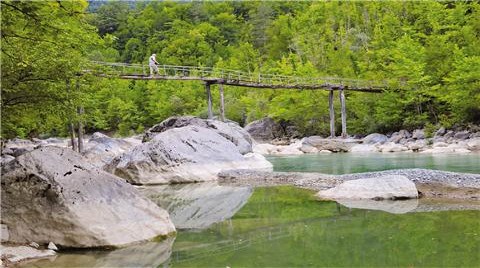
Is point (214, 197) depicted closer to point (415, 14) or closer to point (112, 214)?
point (112, 214)

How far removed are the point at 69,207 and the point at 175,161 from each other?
8.57 metres

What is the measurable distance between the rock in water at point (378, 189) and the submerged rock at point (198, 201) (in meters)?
2.18

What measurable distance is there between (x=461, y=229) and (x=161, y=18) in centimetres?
7303

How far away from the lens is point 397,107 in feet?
97.5

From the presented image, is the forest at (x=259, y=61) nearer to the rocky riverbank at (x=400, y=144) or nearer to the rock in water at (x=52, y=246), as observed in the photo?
the rocky riverbank at (x=400, y=144)

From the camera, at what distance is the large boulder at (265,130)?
3719 cm

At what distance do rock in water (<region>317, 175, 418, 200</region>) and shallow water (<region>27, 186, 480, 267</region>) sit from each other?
88cm

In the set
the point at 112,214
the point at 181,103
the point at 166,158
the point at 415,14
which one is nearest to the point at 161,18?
the point at 181,103

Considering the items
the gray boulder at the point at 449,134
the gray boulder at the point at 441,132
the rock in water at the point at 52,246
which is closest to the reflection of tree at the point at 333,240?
the rock in water at the point at 52,246

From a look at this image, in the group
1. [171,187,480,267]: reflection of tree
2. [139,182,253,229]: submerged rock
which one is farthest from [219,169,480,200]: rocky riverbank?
[171,187,480,267]: reflection of tree

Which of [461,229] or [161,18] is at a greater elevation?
[161,18]

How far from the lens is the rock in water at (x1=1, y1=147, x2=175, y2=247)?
21.5ft

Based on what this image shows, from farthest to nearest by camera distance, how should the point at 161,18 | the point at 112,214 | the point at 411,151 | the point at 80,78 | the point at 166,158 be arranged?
the point at 161,18, the point at 411,151, the point at 166,158, the point at 80,78, the point at 112,214

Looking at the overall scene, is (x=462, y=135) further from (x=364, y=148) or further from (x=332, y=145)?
(x=332, y=145)
